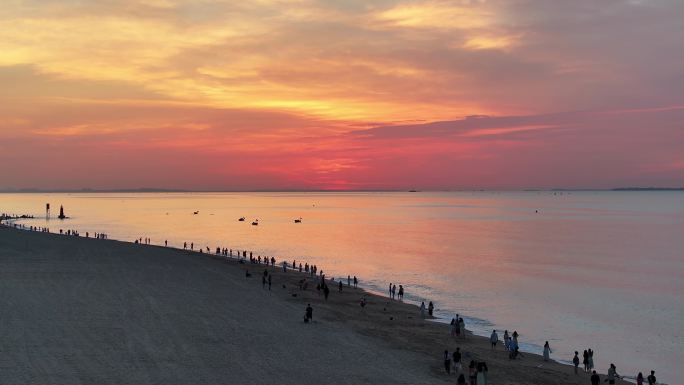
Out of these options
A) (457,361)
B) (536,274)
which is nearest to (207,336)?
(457,361)

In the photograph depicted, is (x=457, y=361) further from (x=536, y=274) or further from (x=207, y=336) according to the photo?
(x=536, y=274)

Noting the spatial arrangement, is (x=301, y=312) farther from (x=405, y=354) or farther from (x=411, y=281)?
(x=411, y=281)

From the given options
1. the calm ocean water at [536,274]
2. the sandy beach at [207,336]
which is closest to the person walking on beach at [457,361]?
the sandy beach at [207,336]

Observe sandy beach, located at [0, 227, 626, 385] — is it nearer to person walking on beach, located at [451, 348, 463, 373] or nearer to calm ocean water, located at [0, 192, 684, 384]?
person walking on beach, located at [451, 348, 463, 373]

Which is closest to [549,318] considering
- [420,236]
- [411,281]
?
[411,281]

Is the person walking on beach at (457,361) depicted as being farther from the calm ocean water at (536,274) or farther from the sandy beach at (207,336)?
the calm ocean water at (536,274)

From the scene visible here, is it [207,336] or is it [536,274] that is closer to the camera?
[207,336]

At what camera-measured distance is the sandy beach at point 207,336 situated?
2308 cm

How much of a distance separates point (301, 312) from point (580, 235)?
105 m

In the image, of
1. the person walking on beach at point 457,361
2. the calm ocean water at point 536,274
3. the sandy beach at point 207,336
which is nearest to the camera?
the sandy beach at point 207,336

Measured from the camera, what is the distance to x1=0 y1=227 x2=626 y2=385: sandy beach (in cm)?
2308

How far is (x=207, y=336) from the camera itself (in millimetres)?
28609

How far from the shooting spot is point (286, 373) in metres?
23.8

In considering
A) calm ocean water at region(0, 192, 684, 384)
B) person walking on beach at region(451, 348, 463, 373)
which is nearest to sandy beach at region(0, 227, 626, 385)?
person walking on beach at region(451, 348, 463, 373)
